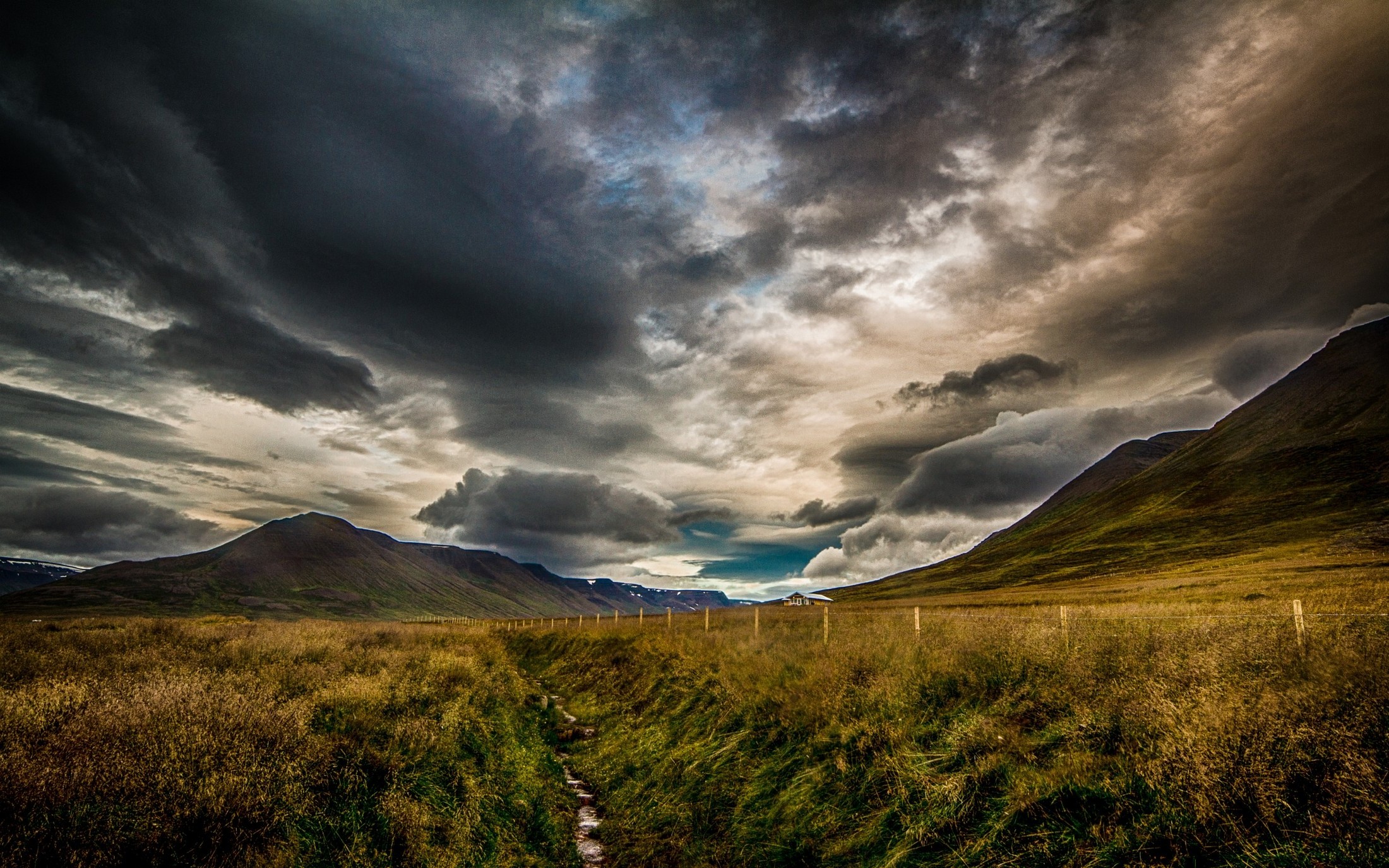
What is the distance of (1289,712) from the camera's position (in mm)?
6887

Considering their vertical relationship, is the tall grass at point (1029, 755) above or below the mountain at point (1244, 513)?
below

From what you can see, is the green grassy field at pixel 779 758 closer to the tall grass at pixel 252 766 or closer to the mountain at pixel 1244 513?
the tall grass at pixel 252 766

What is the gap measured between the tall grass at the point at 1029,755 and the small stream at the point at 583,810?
34 centimetres

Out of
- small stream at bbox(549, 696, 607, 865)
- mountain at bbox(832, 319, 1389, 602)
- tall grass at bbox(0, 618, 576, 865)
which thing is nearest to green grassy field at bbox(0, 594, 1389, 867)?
tall grass at bbox(0, 618, 576, 865)

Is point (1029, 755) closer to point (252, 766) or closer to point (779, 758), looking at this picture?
point (779, 758)

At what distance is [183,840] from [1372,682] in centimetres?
1354

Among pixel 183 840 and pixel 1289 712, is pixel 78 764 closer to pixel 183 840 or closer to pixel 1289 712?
pixel 183 840

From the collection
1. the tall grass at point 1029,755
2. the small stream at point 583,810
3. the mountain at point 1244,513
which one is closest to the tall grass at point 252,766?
the small stream at point 583,810

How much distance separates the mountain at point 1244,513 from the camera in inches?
3275

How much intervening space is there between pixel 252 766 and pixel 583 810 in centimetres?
687

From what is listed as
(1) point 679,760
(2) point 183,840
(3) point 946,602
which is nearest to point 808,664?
(1) point 679,760

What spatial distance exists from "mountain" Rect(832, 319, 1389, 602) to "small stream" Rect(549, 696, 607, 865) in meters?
62.5

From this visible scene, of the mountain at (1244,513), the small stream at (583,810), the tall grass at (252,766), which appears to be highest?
the mountain at (1244,513)

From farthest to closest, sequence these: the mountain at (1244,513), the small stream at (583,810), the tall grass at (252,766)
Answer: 1. the mountain at (1244,513)
2. the small stream at (583,810)
3. the tall grass at (252,766)
